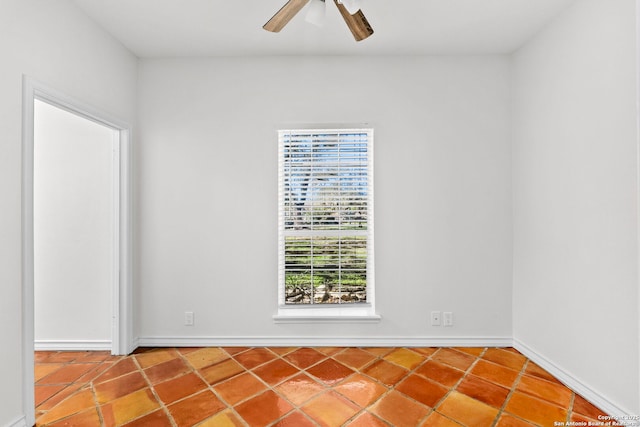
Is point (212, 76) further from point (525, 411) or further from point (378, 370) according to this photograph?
point (525, 411)

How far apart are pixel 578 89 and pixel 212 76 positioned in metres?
2.88

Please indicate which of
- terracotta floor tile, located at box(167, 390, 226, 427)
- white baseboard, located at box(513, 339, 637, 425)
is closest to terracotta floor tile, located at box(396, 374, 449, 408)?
white baseboard, located at box(513, 339, 637, 425)

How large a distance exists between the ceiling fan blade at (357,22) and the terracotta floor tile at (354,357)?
2.44m

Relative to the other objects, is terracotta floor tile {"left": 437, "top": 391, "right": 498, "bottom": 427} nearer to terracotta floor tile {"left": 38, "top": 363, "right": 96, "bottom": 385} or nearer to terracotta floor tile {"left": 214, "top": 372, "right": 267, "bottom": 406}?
terracotta floor tile {"left": 214, "top": 372, "right": 267, "bottom": 406}

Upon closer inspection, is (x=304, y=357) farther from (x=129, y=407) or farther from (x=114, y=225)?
(x=114, y=225)

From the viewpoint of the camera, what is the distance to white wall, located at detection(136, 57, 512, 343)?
260 centimetres

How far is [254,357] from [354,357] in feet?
2.80

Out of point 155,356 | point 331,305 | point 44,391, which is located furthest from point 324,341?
point 44,391

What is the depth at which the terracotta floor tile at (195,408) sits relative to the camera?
1705 millimetres

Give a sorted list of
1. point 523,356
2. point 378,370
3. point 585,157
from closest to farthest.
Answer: point 585,157
point 378,370
point 523,356

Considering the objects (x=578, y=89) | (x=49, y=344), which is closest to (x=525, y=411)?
(x=578, y=89)

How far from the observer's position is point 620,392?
170 centimetres

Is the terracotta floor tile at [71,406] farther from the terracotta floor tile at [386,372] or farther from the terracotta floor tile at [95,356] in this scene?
the terracotta floor tile at [386,372]

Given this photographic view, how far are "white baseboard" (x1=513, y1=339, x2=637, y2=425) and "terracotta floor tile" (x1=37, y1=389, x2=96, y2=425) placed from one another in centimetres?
323
